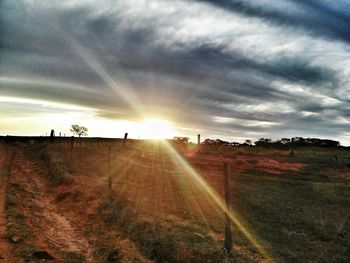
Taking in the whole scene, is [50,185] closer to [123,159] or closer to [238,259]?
[123,159]

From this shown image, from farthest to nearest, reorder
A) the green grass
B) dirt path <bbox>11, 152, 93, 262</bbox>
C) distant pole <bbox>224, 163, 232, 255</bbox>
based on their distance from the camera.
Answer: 1. the green grass
2. dirt path <bbox>11, 152, 93, 262</bbox>
3. distant pole <bbox>224, 163, 232, 255</bbox>

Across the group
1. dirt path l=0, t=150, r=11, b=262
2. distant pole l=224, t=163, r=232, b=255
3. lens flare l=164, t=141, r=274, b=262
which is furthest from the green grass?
dirt path l=0, t=150, r=11, b=262

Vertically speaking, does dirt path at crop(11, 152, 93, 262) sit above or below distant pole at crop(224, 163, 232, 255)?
below

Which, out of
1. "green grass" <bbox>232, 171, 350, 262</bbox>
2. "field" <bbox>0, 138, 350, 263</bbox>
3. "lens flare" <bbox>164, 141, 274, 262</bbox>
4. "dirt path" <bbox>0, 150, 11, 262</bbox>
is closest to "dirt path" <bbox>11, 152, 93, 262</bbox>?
"field" <bbox>0, 138, 350, 263</bbox>

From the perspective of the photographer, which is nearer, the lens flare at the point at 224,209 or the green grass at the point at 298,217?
the lens flare at the point at 224,209

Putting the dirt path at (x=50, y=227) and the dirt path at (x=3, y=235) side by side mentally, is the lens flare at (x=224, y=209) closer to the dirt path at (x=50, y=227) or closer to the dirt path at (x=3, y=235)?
the dirt path at (x=50, y=227)

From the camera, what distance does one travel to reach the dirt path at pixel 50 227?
40.7 feet

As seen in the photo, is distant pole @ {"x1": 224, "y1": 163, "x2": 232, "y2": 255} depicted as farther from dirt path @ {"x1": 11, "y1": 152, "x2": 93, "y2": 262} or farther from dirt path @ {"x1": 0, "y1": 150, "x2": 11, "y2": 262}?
dirt path @ {"x1": 0, "y1": 150, "x2": 11, "y2": 262}

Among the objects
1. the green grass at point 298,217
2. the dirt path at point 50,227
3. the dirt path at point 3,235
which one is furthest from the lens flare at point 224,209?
the dirt path at point 3,235

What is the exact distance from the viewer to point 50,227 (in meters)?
14.9

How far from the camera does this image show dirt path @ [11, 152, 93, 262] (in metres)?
12.4

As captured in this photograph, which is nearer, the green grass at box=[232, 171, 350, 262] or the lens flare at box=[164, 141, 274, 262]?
the lens flare at box=[164, 141, 274, 262]

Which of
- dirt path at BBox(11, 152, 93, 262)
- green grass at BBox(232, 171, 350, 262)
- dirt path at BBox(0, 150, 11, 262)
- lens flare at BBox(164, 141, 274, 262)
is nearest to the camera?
dirt path at BBox(0, 150, 11, 262)

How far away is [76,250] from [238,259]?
6.49 meters
